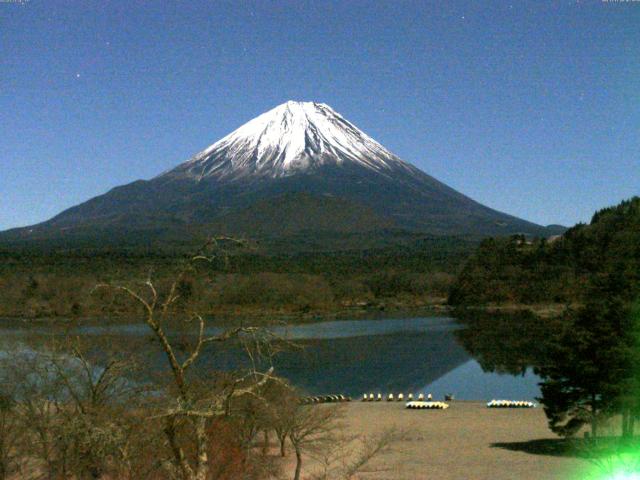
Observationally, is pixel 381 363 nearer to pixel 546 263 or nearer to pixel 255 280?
pixel 255 280

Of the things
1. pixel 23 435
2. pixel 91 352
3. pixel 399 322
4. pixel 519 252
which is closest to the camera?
pixel 23 435

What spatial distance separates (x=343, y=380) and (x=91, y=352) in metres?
15.2

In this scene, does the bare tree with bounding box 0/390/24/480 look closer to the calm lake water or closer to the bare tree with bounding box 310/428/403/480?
the bare tree with bounding box 310/428/403/480

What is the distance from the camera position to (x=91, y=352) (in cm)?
1911

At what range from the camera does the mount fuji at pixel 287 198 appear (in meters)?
146

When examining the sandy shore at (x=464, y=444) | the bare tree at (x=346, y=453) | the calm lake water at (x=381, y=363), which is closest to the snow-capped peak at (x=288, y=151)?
the calm lake water at (x=381, y=363)

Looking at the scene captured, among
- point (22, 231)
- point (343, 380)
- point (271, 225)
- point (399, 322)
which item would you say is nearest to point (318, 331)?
point (399, 322)

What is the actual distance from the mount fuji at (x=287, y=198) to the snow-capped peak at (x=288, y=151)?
0.24 meters

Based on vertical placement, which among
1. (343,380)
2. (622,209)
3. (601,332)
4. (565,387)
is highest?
(622,209)

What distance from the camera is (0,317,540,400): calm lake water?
29.9 metres

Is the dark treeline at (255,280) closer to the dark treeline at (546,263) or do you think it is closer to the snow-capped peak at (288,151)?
the dark treeline at (546,263)

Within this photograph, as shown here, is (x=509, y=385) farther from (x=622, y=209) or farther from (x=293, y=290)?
(x=622, y=209)

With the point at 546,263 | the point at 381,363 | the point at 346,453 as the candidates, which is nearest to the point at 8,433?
the point at 346,453

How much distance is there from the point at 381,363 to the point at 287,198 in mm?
120572
